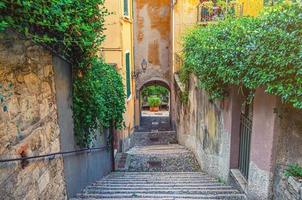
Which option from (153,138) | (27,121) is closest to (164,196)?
(27,121)

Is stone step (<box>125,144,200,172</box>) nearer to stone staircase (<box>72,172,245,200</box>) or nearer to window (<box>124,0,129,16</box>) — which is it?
stone staircase (<box>72,172,245,200</box>)

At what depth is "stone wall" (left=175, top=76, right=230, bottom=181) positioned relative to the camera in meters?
6.00

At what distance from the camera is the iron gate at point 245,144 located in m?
4.96

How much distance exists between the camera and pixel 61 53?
4.04 metres

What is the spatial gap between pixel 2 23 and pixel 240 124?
4308 millimetres

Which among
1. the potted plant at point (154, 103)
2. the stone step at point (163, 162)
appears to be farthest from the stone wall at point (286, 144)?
the potted plant at point (154, 103)

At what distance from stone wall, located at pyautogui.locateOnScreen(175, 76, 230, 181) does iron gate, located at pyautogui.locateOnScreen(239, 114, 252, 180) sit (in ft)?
1.08

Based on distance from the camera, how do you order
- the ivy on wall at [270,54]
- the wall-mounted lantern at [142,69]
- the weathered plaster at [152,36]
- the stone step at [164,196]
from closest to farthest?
the ivy on wall at [270,54] < the stone step at [164,196] < the weathered plaster at [152,36] < the wall-mounted lantern at [142,69]

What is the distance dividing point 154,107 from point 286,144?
20.2m

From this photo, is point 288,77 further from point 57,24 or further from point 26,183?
point 26,183

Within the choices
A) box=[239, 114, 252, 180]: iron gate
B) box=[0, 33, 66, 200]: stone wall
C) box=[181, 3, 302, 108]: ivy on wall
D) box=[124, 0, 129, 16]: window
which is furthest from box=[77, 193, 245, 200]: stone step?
box=[124, 0, 129, 16]: window

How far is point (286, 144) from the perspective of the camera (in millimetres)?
3629

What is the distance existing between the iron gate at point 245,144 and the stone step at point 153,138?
8906 mm

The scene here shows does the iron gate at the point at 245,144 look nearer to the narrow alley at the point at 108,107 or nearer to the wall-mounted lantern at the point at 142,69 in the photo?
the narrow alley at the point at 108,107
